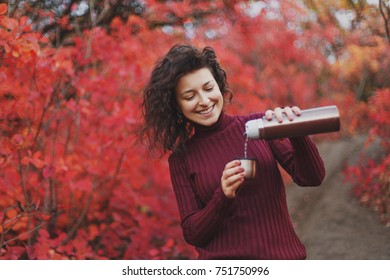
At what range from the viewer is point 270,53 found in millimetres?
13891

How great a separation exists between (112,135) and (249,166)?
142 inches

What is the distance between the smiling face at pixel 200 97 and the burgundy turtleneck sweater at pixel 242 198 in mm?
129

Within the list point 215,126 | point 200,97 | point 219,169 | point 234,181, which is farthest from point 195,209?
point 200,97

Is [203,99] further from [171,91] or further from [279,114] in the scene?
[279,114]

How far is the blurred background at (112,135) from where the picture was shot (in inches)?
167

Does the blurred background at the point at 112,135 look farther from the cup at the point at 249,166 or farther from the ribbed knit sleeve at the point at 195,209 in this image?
the cup at the point at 249,166

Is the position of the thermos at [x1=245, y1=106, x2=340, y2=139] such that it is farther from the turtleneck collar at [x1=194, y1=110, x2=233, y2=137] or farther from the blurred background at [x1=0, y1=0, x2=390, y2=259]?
the blurred background at [x1=0, y1=0, x2=390, y2=259]

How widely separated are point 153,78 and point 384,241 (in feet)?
14.6

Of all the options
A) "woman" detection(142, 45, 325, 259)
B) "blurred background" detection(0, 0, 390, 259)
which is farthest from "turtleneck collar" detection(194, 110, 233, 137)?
"blurred background" detection(0, 0, 390, 259)

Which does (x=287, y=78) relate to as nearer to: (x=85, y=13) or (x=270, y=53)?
(x=270, y=53)

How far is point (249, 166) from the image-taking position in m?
1.96

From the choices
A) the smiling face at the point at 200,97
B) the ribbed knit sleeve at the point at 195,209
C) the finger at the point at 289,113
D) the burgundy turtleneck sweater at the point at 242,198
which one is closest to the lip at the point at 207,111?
the smiling face at the point at 200,97

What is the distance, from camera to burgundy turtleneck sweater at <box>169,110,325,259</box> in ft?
6.87

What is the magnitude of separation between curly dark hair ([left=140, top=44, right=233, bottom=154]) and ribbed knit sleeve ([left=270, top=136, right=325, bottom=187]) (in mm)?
489
